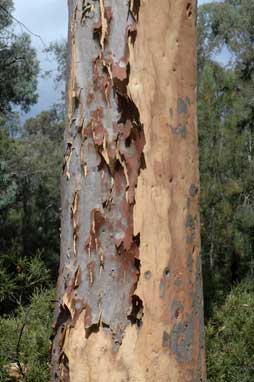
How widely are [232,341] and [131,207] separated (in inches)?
92.5

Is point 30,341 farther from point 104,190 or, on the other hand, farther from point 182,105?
point 182,105

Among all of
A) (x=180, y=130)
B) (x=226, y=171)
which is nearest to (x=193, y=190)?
(x=180, y=130)

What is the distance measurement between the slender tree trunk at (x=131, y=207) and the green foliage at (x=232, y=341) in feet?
5.90

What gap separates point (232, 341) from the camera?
4172 mm

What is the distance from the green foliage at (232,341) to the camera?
3.85 meters

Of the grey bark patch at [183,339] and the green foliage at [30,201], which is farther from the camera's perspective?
the green foliage at [30,201]

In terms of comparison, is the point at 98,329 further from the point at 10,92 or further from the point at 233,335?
the point at 10,92

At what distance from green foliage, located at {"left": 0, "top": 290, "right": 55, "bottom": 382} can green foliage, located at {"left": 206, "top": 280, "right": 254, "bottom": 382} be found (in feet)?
2.95

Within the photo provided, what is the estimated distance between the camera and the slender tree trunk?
2031 millimetres

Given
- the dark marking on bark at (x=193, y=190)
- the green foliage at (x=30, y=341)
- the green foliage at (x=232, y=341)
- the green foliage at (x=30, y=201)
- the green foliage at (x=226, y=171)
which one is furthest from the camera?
the green foliage at (x=30, y=201)

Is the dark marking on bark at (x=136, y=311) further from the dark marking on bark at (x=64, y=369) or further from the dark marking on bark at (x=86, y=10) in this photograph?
the dark marking on bark at (x=86, y=10)

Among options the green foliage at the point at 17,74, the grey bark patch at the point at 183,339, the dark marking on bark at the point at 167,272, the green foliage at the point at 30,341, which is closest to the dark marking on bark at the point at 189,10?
the dark marking on bark at the point at 167,272

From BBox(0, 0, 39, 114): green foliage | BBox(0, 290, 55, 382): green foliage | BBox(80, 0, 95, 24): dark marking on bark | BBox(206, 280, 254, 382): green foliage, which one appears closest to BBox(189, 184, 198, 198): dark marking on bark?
BBox(80, 0, 95, 24): dark marking on bark

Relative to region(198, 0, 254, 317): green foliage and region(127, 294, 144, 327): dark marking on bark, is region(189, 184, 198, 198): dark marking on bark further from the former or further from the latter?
region(198, 0, 254, 317): green foliage
